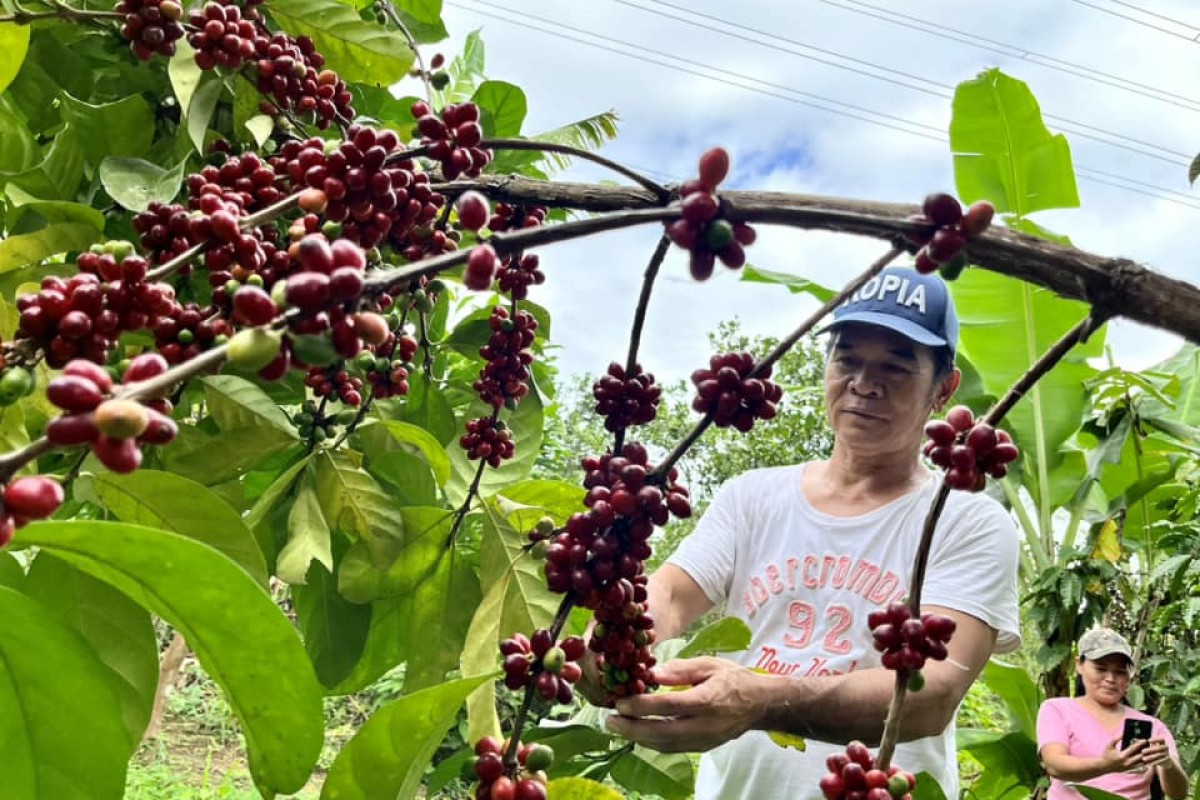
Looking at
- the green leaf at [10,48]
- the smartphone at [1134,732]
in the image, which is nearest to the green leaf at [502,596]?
the green leaf at [10,48]

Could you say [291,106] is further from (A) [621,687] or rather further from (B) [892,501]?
(B) [892,501]

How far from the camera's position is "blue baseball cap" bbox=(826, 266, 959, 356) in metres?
1.65

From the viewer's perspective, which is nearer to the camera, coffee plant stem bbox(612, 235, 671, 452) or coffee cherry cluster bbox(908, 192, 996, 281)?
coffee cherry cluster bbox(908, 192, 996, 281)

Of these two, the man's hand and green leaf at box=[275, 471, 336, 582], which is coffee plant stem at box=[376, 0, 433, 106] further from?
the man's hand

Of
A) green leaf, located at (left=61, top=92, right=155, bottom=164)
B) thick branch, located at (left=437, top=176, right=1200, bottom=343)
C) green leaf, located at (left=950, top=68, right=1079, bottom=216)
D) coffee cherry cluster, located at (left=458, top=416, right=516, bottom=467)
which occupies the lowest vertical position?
thick branch, located at (left=437, top=176, right=1200, bottom=343)

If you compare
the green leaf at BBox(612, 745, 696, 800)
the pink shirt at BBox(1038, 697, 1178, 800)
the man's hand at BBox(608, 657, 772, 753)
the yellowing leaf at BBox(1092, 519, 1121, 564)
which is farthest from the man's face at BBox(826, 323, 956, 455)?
the yellowing leaf at BBox(1092, 519, 1121, 564)

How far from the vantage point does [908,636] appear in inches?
21.4

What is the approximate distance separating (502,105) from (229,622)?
90 centimetres

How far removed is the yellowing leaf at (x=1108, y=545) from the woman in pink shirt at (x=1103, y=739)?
0.91ft

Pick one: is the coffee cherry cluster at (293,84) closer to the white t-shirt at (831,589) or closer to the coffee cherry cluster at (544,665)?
the coffee cherry cluster at (544,665)

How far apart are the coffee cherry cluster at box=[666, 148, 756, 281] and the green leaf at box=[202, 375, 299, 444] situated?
1.52 ft

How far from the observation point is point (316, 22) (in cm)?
93

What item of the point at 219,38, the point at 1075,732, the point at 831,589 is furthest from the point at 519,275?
the point at 1075,732

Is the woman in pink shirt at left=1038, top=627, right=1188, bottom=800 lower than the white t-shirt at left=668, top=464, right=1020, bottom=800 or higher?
higher
